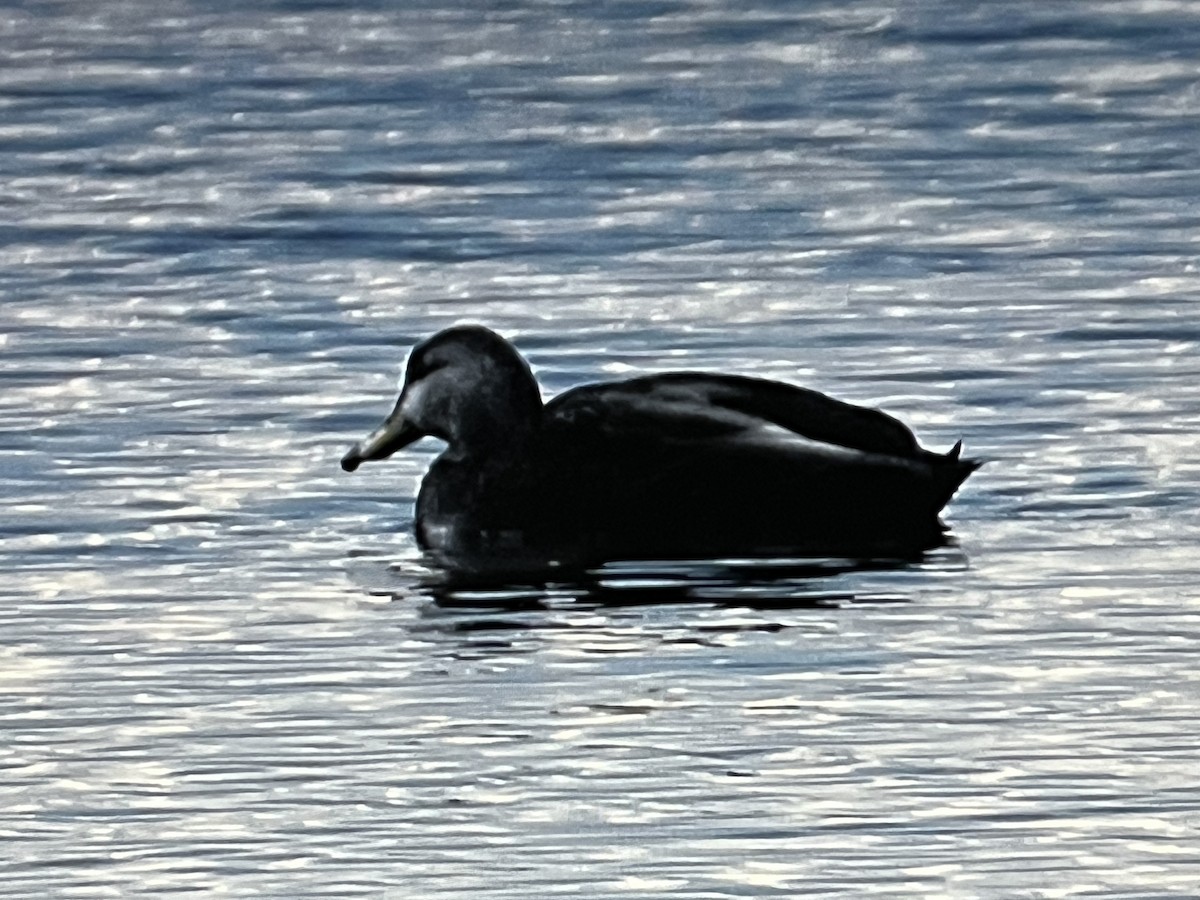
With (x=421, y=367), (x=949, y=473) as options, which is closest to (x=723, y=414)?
(x=949, y=473)

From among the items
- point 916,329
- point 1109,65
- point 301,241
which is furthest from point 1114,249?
point 1109,65

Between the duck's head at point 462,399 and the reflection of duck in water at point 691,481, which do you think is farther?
the duck's head at point 462,399

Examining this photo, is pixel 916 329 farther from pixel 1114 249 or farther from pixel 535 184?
pixel 535 184

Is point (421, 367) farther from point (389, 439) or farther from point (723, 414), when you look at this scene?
point (723, 414)

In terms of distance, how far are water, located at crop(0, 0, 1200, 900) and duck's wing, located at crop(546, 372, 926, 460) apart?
14.4 inches

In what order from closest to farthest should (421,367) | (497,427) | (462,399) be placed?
1. (497,427)
2. (462,399)
3. (421,367)

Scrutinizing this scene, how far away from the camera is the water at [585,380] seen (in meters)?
8.62

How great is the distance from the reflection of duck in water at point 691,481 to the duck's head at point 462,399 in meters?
0.09

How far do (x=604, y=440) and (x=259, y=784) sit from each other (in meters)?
3.59

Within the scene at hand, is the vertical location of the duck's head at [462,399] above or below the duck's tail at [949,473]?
above

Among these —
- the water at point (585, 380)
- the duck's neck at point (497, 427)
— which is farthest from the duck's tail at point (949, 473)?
the duck's neck at point (497, 427)

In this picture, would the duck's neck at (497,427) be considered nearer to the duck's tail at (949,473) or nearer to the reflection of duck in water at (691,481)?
the reflection of duck in water at (691,481)

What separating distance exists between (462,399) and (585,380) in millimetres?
1689

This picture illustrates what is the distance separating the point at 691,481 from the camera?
1223 cm
